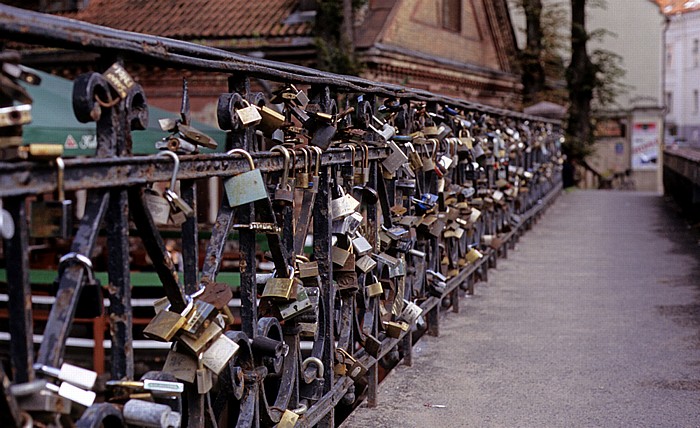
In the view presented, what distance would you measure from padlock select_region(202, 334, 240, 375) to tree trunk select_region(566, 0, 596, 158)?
92.0 ft

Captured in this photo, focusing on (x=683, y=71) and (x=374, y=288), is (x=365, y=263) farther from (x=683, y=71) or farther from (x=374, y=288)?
(x=683, y=71)

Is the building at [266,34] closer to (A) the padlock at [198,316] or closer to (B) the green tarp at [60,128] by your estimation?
(B) the green tarp at [60,128]

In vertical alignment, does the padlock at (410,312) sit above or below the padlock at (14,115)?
below

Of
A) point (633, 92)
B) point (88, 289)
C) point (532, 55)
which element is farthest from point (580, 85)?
point (88, 289)

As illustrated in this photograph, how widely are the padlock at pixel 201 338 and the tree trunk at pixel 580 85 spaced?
28073 millimetres

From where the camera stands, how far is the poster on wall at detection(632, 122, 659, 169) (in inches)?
1352

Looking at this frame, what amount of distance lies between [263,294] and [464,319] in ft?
9.85

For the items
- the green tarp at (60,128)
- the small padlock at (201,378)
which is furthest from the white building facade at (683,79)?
the small padlock at (201,378)

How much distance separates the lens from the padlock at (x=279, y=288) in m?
2.69

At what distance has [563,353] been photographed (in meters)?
4.62

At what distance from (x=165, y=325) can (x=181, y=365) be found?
13 cm

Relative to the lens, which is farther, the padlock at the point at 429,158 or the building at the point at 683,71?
the building at the point at 683,71

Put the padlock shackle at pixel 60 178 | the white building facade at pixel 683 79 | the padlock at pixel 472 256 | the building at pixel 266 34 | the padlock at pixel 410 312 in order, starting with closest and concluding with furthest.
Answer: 1. the padlock shackle at pixel 60 178
2. the padlock at pixel 410 312
3. the padlock at pixel 472 256
4. the building at pixel 266 34
5. the white building facade at pixel 683 79

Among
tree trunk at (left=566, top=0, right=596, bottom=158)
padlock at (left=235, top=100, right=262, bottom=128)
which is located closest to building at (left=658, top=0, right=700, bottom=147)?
tree trunk at (left=566, top=0, right=596, bottom=158)
